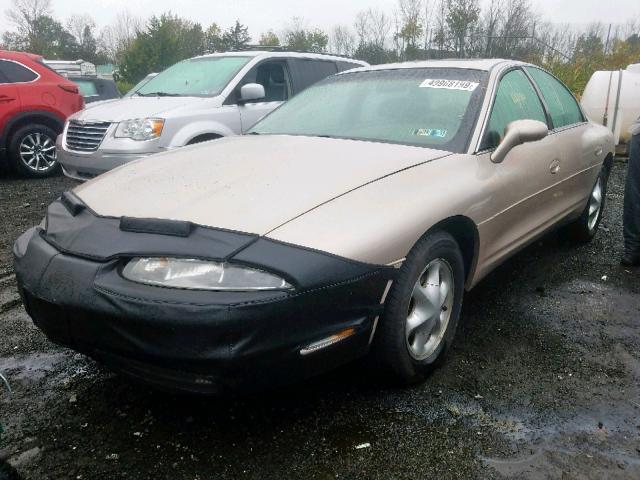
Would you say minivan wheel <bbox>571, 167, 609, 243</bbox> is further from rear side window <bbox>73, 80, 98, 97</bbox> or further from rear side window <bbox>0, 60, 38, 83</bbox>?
rear side window <bbox>73, 80, 98, 97</bbox>

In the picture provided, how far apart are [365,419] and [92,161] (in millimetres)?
4309

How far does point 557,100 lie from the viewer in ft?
12.9

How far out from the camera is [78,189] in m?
2.54

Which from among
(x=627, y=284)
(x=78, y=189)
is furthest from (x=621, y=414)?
(x=78, y=189)

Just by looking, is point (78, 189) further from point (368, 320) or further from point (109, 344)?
point (368, 320)

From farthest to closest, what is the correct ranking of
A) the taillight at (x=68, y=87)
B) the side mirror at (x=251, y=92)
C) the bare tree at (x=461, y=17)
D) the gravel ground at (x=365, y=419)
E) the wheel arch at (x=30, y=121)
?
the bare tree at (x=461, y=17), the taillight at (x=68, y=87), the wheel arch at (x=30, y=121), the side mirror at (x=251, y=92), the gravel ground at (x=365, y=419)

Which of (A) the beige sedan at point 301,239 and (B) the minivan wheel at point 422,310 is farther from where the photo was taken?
(B) the minivan wheel at point 422,310

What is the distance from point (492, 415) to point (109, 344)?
60.3 inches

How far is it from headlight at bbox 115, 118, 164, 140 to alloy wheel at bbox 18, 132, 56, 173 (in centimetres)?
279

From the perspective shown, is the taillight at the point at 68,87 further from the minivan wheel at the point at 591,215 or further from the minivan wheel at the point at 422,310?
the minivan wheel at the point at 422,310

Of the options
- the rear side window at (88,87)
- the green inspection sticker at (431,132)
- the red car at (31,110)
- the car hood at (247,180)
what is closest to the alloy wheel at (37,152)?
the red car at (31,110)

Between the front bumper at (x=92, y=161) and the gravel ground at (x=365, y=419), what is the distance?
101 inches

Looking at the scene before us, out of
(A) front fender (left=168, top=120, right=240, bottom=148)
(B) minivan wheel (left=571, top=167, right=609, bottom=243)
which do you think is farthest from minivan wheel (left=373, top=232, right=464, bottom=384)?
(A) front fender (left=168, top=120, right=240, bottom=148)

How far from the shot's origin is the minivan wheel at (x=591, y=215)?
4.38m
